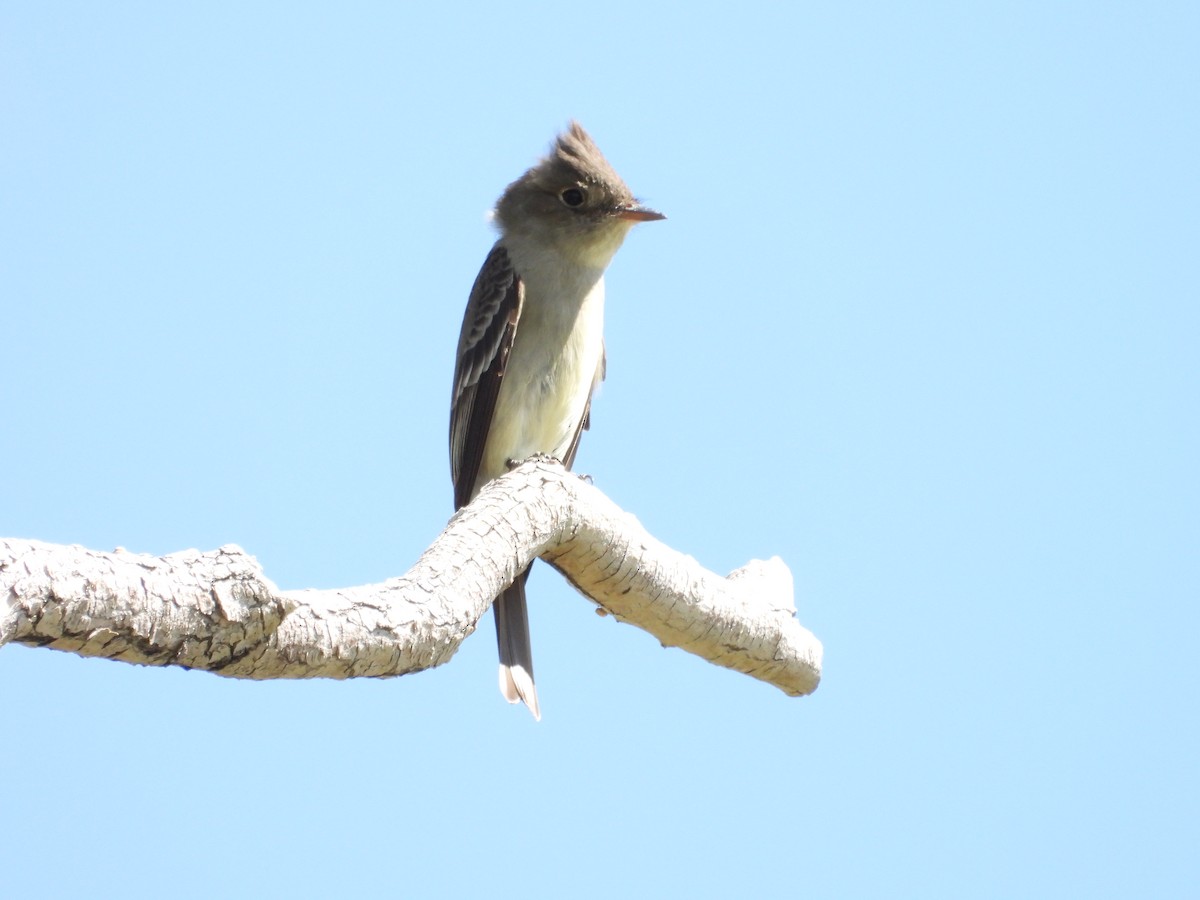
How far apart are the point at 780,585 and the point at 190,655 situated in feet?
10.9

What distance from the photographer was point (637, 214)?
7.30 m

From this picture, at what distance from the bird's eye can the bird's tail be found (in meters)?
2.18

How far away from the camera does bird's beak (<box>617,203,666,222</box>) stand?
23.8 feet

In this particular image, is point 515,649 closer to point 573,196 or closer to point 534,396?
point 534,396

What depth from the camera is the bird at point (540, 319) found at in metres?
7.23

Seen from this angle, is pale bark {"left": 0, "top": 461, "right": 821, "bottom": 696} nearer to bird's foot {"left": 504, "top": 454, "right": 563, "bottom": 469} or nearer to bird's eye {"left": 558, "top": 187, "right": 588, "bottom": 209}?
bird's foot {"left": 504, "top": 454, "right": 563, "bottom": 469}

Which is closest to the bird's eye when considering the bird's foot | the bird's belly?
the bird's belly

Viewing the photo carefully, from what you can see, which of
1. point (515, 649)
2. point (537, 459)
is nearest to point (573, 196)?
point (537, 459)

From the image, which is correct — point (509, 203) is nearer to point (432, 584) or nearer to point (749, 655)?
point (749, 655)

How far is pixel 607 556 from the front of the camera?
211 inches

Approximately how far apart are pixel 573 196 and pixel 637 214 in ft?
1.39

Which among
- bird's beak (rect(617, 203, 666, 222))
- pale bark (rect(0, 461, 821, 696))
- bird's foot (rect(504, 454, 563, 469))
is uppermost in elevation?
bird's beak (rect(617, 203, 666, 222))

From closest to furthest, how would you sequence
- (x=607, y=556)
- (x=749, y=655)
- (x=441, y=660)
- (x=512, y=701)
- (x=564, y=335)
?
(x=441, y=660) < (x=607, y=556) < (x=749, y=655) < (x=512, y=701) < (x=564, y=335)

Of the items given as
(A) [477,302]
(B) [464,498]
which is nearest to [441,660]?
(B) [464,498]
